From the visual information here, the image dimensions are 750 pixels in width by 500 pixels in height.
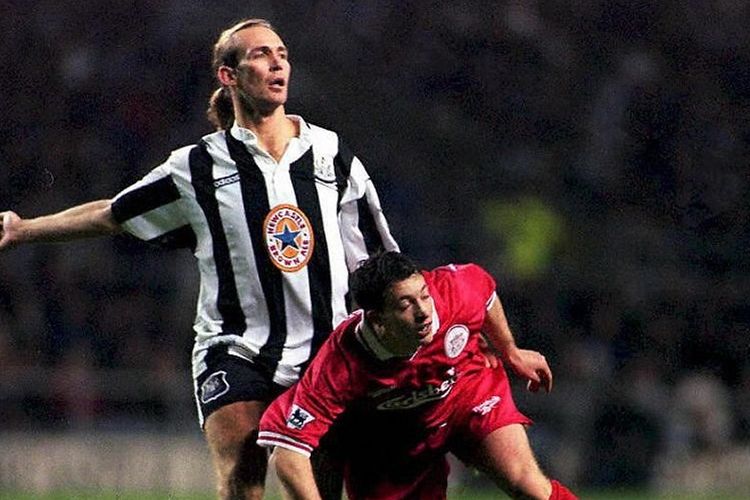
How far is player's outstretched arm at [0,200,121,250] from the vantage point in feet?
20.9

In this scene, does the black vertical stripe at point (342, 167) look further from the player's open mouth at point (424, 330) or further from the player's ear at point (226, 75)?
→ the player's open mouth at point (424, 330)

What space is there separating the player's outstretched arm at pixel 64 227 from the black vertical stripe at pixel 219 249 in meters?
0.40

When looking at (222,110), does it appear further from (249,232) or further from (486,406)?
(486,406)

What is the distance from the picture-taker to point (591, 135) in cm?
1484

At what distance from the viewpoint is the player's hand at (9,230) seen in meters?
6.38

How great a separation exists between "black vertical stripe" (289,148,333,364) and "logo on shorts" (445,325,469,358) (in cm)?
47

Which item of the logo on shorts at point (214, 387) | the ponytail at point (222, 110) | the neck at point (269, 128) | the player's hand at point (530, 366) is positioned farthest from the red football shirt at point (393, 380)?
the ponytail at point (222, 110)

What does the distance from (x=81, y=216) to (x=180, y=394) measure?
6.23 m

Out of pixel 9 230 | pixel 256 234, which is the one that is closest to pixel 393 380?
pixel 256 234

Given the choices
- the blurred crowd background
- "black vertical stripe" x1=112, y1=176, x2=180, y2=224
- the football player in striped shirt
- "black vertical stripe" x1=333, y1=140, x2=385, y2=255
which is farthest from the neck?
the blurred crowd background

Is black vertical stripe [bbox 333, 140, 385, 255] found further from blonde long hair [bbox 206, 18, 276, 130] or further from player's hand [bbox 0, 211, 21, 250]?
player's hand [bbox 0, 211, 21, 250]

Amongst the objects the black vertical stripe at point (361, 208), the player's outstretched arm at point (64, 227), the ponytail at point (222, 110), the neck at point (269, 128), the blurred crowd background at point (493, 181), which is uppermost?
the ponytail at point (222, 110)

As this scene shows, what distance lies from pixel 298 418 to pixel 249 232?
2.44ft

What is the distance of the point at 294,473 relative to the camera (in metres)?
5.82
